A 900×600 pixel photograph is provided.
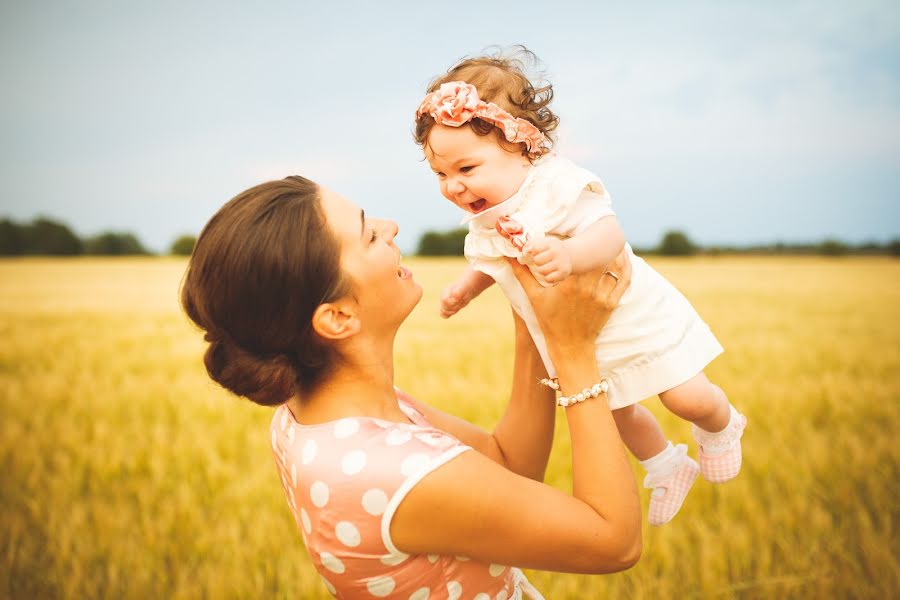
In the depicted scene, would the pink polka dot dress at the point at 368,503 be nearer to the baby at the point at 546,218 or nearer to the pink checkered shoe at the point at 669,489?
the baby at the point at 546,218

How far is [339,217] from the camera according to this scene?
1675 millimetres

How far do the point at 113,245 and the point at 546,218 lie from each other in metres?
42.8

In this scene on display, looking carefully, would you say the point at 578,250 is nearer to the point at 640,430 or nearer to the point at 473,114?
the point at 473,114

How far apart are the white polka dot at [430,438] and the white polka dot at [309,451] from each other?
27cm

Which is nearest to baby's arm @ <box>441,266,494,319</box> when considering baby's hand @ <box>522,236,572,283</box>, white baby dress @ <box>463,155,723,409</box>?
white baby dress @ <box>463,155,723,409</box>

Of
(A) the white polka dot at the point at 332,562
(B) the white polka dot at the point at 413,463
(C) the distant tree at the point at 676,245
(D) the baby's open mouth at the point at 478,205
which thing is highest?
(D) the baby's open mouth at the point at 478,205

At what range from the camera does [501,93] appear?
2.20m

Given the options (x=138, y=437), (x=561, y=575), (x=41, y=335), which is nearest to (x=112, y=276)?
(x=41, y=335)

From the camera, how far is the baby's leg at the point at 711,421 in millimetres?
2123

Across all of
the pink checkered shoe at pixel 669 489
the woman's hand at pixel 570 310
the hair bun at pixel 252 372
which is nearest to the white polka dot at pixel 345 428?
the hair bun at pixel 252 372

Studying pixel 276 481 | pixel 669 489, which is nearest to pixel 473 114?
pixel 669 489

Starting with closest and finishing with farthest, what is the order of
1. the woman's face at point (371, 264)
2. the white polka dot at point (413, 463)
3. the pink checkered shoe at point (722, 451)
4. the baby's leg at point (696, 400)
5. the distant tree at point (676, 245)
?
the white polka dot at point (413, 463) < the woman's face at point (371, 264) < the baby's leg at point (696, 400) < the pink checkered shoe at point (722, 451) < the distant tree at point (676, 245)

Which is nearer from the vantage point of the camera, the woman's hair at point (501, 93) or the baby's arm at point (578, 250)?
the baby's arm at point (578, 250)

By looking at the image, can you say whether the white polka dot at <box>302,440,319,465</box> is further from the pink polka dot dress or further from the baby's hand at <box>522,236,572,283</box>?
the baby's hand at <box>522,236,572,283</box>
